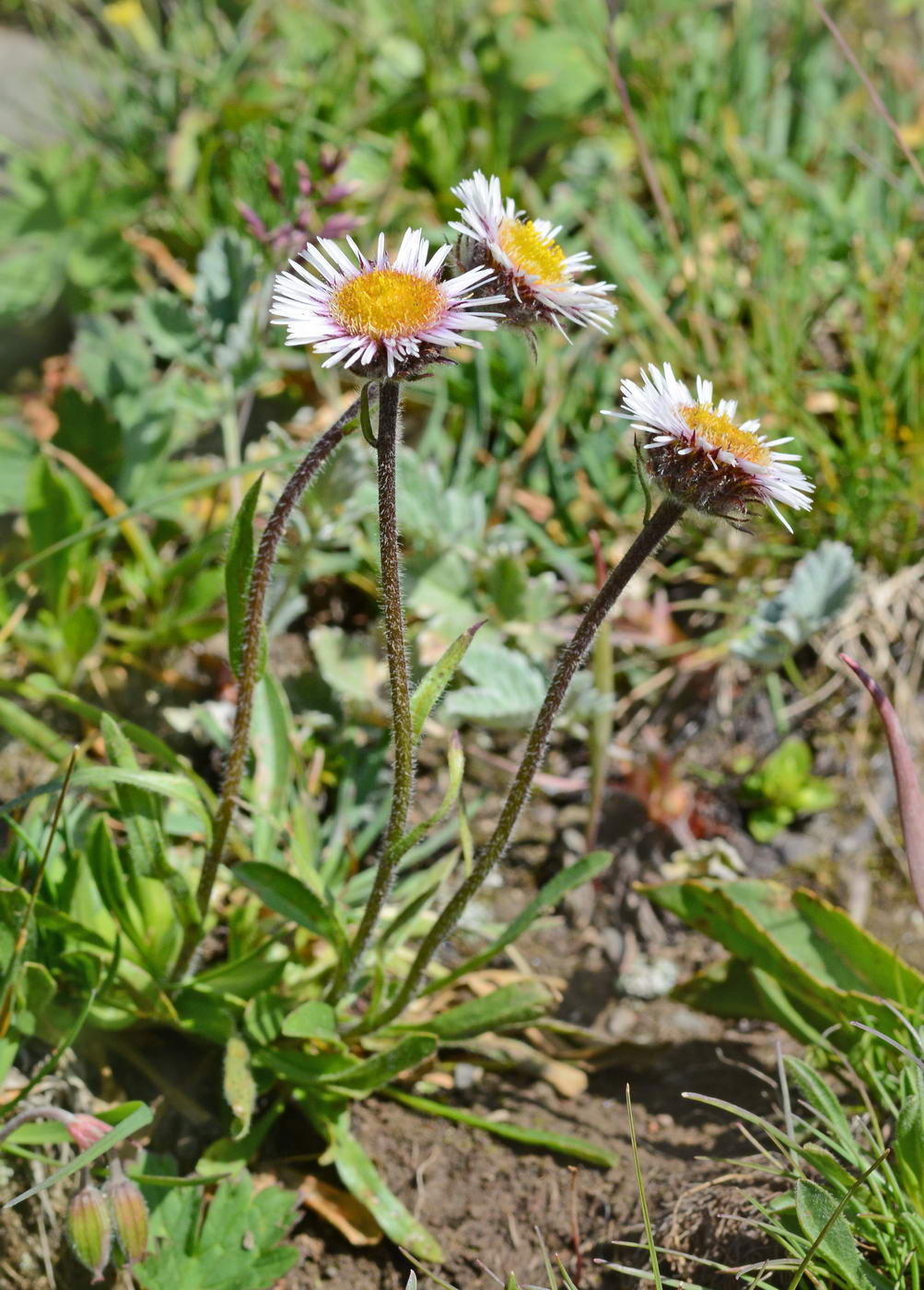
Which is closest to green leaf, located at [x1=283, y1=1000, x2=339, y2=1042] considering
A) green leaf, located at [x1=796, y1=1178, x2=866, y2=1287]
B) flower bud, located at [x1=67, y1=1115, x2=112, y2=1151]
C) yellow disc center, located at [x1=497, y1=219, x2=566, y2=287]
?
flower bud, located at [x1=67, y1=1115, x2=112, y2=1151]

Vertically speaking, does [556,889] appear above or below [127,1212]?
above

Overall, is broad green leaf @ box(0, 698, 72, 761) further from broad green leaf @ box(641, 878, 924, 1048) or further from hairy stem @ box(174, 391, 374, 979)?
broad green leaf @ box(641, 878, 924, 1048)

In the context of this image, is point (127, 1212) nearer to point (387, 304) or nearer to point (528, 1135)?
point (528, 1135)

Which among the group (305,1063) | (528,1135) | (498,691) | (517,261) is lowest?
(528,1135)

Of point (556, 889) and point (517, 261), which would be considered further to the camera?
point (556, 889)

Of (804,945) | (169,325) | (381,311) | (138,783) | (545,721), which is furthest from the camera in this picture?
(169,325)

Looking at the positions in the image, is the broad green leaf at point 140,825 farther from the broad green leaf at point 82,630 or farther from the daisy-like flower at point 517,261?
the daisy-like flower at point 517,261

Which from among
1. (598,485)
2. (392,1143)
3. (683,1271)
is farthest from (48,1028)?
(598,485)

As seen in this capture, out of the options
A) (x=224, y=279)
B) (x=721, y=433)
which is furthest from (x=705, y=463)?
(x=224, y=279)

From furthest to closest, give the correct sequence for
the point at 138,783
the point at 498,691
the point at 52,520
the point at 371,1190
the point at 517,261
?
the point at 52,520 < the point at 498,691 < the point at 371,1190 < the point at 138,783 < the point at 517,261
